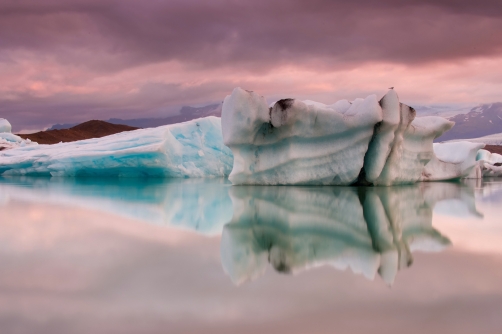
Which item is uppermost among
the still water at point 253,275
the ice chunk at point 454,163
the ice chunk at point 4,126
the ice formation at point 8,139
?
the ice chunk at point 4,126

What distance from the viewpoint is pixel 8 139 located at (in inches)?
890

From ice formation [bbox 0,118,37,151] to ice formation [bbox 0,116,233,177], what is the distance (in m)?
6.85

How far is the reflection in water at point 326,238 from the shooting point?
2.01 meters

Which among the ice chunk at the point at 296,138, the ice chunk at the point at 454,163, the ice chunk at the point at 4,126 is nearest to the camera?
the ice chunk at the point at 296,138

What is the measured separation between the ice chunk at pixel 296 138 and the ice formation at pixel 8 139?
1509 centimetres

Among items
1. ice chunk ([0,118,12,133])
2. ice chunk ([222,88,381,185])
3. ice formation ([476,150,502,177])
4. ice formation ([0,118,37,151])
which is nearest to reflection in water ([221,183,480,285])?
ice chunk ([222,88,381,185])

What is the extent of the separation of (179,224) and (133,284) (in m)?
1.70

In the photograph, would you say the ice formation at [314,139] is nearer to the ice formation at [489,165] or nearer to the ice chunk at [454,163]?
the ice chunk at [454,163]

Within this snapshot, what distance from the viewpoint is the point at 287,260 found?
81.9 inches

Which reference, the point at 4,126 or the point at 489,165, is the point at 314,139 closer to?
the point at 489,165

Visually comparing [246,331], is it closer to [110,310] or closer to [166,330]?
[166,330]

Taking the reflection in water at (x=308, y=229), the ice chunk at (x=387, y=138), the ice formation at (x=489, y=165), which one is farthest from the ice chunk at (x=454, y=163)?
the reflection in water at (x=308, y=229)

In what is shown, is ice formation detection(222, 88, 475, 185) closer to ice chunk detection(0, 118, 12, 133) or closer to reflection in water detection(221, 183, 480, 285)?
reflection in water detection(221, 183, 480, 285)

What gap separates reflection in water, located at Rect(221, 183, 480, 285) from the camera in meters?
2.01
